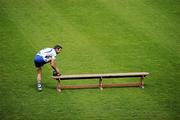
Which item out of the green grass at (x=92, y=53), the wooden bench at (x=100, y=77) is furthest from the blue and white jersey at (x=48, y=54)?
the green grass at (x=92, y=53)

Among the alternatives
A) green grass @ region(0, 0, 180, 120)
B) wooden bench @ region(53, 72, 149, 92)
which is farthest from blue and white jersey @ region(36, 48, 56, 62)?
green grass @ region(0, 0, 180, 120)

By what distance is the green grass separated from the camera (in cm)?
1345

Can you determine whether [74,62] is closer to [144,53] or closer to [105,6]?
[144,53]

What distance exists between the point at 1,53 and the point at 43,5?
5.92 metres

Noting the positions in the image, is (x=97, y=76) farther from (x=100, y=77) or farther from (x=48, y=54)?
(x=48, y=54)

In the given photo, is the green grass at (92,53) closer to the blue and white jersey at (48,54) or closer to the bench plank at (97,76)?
the bench plank at (97,76)

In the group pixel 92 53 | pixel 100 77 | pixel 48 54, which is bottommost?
pixel 100 77

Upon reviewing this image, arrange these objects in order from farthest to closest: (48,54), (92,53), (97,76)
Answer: (92,53), (97,76), (48,54)

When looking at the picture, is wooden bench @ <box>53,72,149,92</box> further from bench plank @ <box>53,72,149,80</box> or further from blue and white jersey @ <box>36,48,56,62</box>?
blue and white jersey @ <box>36,48,56,62</box>

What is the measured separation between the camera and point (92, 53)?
1822 centimetres

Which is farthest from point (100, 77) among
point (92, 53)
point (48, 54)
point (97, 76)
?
point (92, 53)

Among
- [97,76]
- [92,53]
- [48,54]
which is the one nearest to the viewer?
[48,54]

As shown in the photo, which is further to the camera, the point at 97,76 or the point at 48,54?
the point at 97,76

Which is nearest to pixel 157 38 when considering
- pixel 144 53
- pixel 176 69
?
pixel 144 53
